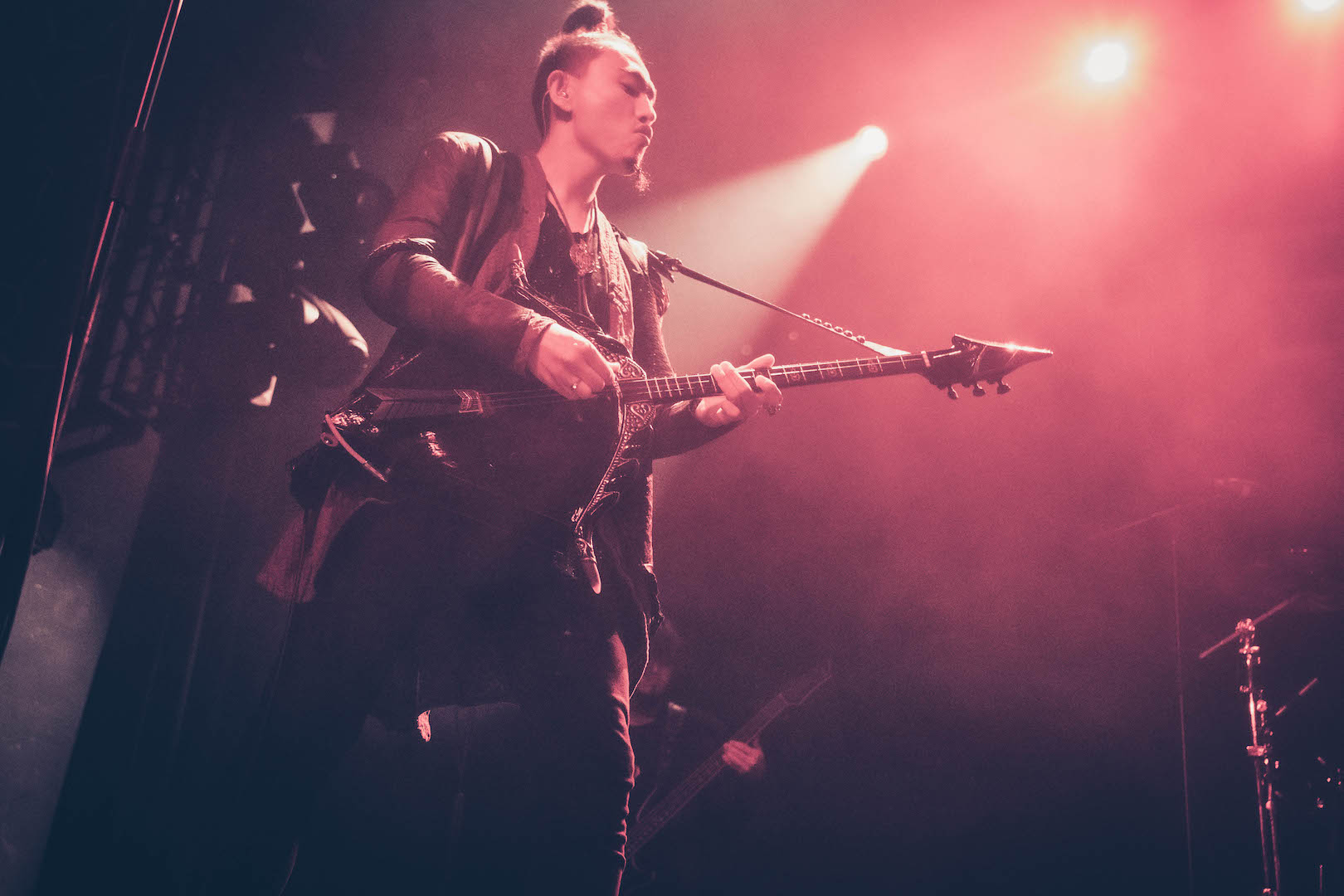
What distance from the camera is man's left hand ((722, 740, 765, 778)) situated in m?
3.55

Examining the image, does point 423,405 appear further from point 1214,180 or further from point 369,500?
point 1214,180

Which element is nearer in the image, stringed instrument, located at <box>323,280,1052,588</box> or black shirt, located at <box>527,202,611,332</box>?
stringed instrument, located at <box>323,280,1052,588</box>

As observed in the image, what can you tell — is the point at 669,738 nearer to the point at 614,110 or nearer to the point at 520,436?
the point at 520,436

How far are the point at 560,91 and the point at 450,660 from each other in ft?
4.78

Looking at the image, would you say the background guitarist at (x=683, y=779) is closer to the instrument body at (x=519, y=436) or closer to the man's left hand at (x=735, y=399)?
the man's left hand at (x=735, y=399)

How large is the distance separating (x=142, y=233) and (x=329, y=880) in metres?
2.28

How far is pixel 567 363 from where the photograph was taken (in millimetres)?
1467

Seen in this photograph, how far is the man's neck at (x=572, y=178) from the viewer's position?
2006 millimetres

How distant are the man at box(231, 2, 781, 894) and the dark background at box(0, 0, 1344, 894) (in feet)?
5.50

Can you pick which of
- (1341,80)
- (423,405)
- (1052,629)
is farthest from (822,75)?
(423,405)

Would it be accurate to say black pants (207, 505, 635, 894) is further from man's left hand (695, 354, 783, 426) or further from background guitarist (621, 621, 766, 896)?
background guitarist (621, 621, 766, 896)

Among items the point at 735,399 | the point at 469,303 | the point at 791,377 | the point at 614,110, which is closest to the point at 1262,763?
the point at 791,377

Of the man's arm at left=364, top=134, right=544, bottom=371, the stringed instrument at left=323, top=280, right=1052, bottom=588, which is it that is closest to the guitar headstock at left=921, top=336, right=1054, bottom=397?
the stringed instrument at left=323, top=280, right=1052, bottom=588

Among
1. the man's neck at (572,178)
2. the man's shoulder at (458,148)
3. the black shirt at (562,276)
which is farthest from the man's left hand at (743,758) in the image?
the man's shoulder at (458,148)
